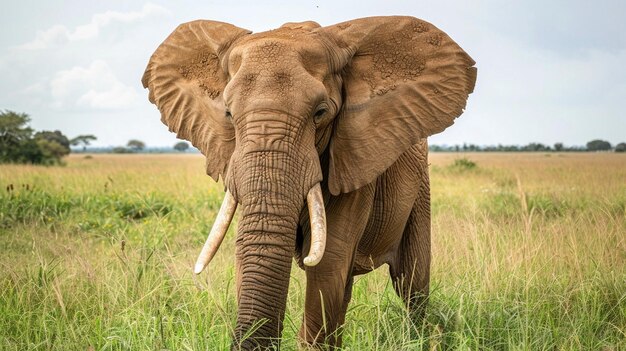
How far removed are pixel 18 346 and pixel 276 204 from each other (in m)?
2.56

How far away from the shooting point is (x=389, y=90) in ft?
15.0

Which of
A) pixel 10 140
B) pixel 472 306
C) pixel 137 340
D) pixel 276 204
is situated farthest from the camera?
pixel 10 140

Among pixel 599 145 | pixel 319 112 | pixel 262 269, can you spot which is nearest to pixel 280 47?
pixel 319 112

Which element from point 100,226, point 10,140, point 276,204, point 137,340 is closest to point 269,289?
point 276,204

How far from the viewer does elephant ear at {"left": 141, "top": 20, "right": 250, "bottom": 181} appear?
4.48m

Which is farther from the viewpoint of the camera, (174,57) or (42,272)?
(42,272)

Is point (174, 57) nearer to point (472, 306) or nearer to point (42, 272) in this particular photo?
point (42, 272)

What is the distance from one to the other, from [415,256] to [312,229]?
2.30m

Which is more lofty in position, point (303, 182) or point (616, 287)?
point (303, 182)

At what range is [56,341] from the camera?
5.05 m

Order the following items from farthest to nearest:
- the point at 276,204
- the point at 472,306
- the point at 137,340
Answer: the point at 472,306, the point at 137,340, the point at 276,204

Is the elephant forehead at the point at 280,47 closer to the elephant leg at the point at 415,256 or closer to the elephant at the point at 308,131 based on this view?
the elephant at the point at 308,131

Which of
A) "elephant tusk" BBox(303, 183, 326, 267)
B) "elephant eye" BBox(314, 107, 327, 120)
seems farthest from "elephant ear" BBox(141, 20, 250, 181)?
"elephant tusk" BBox(303, 183, 326, 267)

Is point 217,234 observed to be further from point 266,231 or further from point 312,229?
point 312,229
